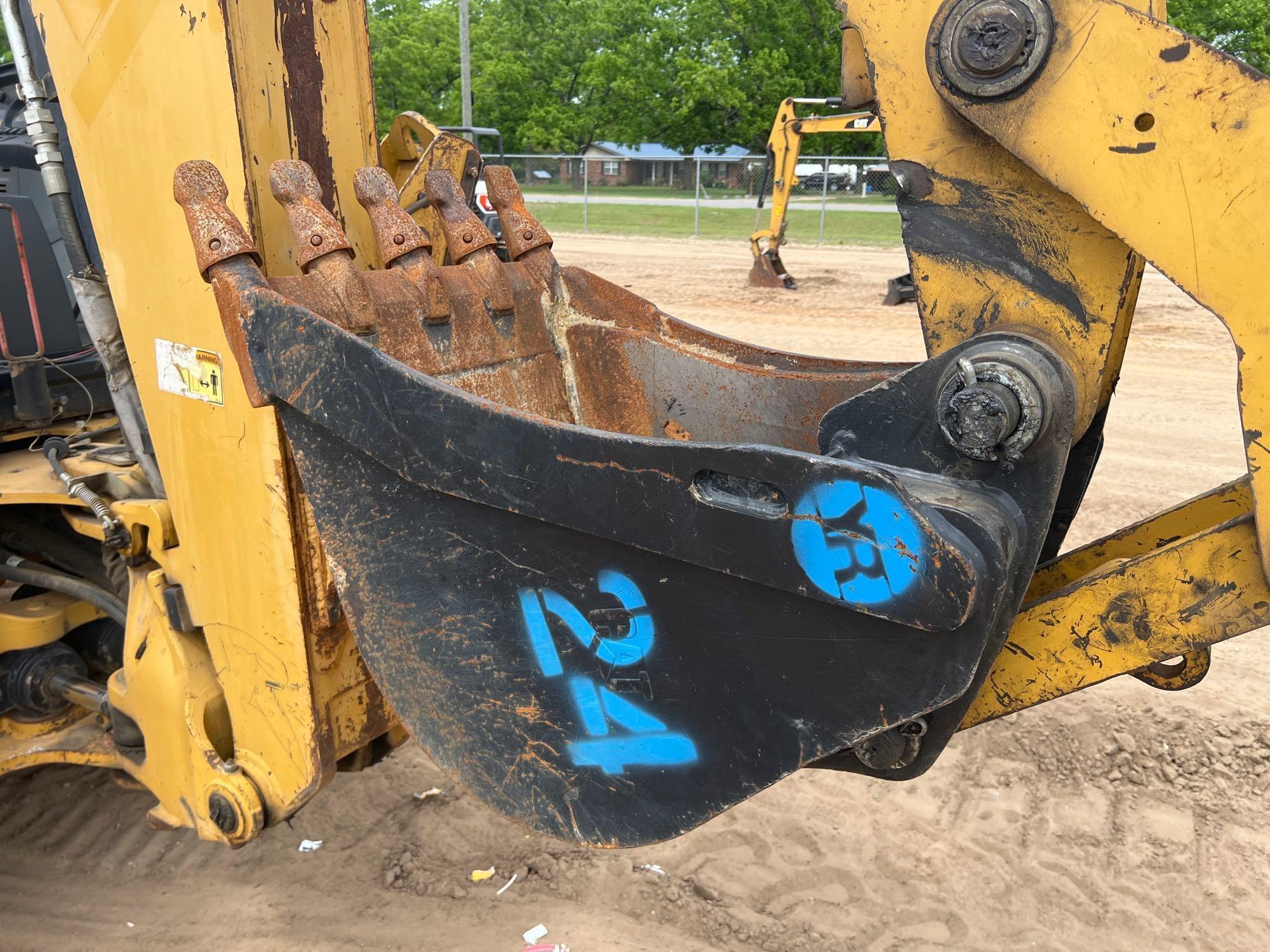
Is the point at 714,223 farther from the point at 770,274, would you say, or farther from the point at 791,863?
the point at 791,863

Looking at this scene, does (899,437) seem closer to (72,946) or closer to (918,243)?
(918,243)

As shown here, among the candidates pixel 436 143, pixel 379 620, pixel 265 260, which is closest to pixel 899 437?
pixel 379 620

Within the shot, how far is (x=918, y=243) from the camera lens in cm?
165

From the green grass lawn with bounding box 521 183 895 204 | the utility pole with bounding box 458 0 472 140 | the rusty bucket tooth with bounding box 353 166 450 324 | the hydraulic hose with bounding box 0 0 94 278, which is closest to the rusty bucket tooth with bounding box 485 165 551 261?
the rusty bucket tooth with bounding box 353 166 450 324

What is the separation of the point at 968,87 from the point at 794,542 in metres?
0.70

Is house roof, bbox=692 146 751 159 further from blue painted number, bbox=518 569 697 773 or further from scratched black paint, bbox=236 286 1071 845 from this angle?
blue painted number, bbox=518 569 697 773

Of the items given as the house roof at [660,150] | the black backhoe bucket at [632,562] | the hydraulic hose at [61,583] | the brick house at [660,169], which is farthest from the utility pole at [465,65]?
the black backhoe bucket at [632,562]

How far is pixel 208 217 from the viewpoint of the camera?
178cm

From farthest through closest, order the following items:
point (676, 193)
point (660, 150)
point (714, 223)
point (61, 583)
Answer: point (660, 150), point (676, 193), point (714, 223), point (61, 583)

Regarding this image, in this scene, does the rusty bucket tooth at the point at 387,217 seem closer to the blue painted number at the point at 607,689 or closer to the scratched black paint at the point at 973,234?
the blue painted number at the point at 607,689

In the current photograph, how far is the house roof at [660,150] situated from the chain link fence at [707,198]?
255 centimetres

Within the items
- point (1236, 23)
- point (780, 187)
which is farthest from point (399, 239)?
point (1236, 23)

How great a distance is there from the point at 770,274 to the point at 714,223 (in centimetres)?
960

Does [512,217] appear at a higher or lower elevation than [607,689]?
higher
